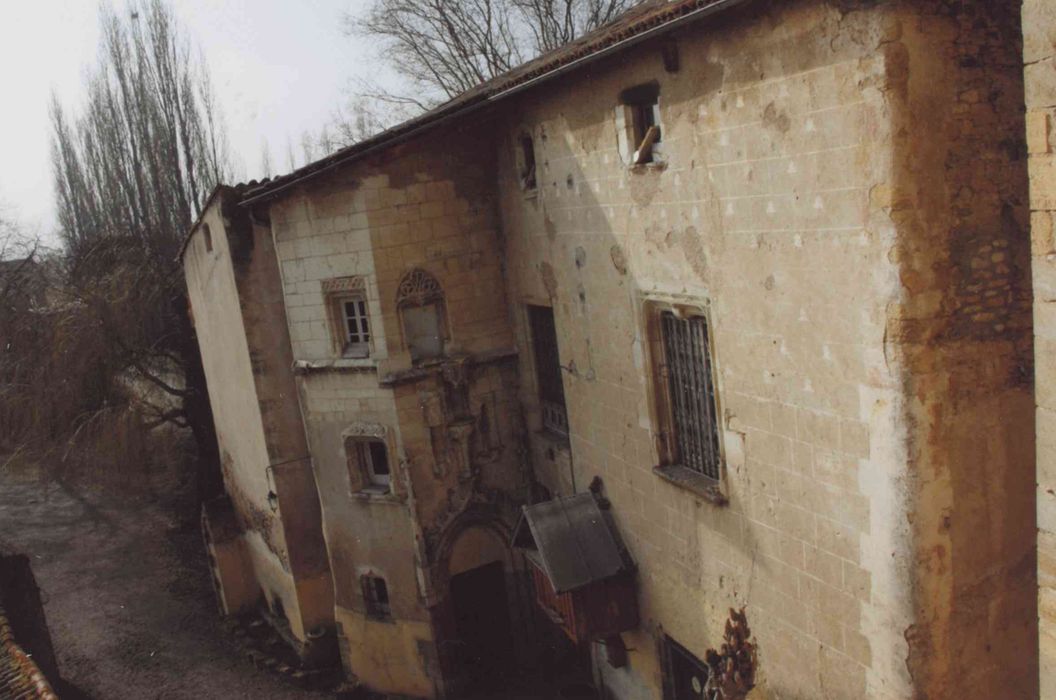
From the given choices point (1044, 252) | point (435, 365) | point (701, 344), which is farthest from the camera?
point (435, 365)

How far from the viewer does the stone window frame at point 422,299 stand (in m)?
11.6

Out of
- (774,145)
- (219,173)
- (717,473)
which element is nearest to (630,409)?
(717,473)

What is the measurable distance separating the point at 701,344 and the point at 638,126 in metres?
2.23

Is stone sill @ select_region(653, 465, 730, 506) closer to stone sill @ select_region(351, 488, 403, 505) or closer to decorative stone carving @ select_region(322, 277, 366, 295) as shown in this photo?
stone sill @ select_region(351, 488, 403, 505)

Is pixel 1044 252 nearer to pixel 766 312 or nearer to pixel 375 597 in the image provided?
pixel 766 312

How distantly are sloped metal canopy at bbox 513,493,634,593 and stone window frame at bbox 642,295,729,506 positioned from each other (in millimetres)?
1437

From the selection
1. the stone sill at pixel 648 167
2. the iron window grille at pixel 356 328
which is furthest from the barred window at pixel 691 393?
the iron window grille at pixel 356 328

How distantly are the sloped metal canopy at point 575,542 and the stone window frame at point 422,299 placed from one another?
2865 millimetres

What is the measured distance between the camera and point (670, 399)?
9078 mm

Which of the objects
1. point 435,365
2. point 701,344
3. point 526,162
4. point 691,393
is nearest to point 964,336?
point 701,344

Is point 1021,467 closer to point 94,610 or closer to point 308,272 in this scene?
point 308,272

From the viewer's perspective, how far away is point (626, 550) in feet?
33.7

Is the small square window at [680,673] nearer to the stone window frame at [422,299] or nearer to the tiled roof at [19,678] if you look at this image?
the stone window frame at [422,299]

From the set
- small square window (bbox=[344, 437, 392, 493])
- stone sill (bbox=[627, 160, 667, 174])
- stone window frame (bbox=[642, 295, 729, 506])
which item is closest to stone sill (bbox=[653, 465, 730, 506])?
stone window frame (bbox=[642, 295, 729, 506])
